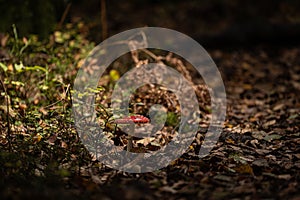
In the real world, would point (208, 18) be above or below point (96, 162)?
above

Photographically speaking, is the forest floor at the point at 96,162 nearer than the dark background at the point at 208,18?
Yes

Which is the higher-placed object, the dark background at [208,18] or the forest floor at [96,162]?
the dark background at [208,18]

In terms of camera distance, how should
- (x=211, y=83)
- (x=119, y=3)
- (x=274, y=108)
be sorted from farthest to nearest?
(x=119, y=3) < (x=211, y=83) < (x=274, y=108)

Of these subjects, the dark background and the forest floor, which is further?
the dark background

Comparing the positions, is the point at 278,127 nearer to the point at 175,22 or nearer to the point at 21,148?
the point at 21,148

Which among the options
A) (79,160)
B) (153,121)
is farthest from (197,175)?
(153,121)
